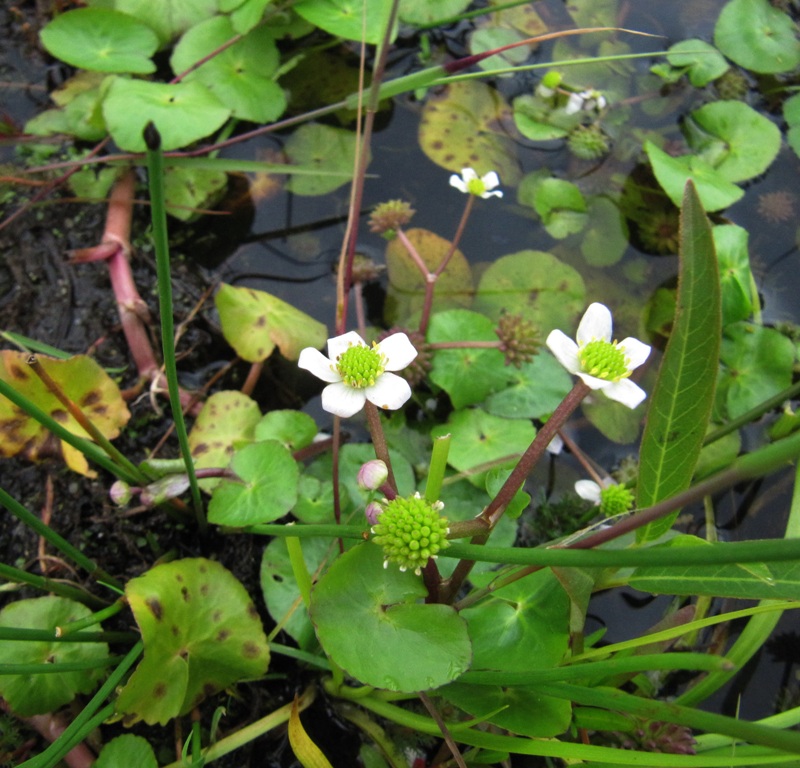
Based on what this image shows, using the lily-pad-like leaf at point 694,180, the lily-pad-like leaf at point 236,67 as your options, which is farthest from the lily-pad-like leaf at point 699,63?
the lily-pad-like leaf at point 236,67

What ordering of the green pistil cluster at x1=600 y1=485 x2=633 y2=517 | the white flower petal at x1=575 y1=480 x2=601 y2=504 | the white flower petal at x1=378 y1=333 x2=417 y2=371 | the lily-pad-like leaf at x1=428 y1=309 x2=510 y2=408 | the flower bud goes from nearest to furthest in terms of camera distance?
the flower bud
the white flower petal at x1=378 y1=333 x2=417 y2=371
the green pistil cluster at x1=600 y1=485 x2=633 y2=517
the white flower petal at x1=575 y1=480 x2=601 y2=504
the lily-pad-like leaf at x1=428 y1=309 x2=510 y2=408

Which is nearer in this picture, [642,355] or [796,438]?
[796,438]

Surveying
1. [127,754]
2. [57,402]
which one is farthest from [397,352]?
[127,754]

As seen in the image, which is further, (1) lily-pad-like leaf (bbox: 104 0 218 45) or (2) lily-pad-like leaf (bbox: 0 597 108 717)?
(1) lily-pad-like leaf (bbox: 104 0 218 45)

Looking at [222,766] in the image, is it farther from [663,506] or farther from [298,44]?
[298,44]

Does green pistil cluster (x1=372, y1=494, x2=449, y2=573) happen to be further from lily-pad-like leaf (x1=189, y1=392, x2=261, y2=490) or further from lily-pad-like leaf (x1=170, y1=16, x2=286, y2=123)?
lily-pad-like leaf (x1=170, y1=16, x2=286, y2=123)

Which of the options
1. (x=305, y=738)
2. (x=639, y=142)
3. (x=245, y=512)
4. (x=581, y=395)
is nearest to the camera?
(x=581, y=395)

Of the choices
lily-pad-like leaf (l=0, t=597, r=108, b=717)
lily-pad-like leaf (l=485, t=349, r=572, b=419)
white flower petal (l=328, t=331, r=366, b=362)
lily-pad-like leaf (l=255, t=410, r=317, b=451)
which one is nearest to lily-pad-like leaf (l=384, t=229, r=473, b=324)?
lily-pad-like leaf (l=485, t=349, r=572, b=419)

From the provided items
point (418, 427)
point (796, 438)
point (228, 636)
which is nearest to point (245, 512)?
point (228, 636)
